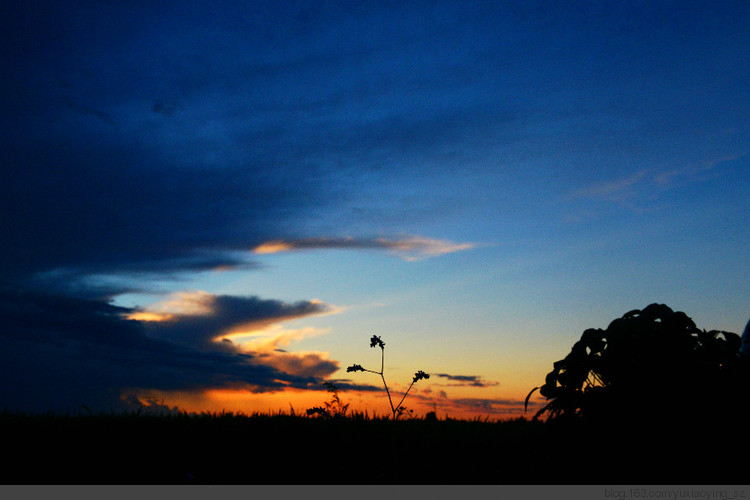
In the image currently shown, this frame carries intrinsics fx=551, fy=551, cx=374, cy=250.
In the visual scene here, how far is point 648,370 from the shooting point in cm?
681

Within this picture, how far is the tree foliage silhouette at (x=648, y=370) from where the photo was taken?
6.65m

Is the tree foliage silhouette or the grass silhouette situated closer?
the grass silhouette

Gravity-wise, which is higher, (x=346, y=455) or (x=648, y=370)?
(x=648, y=370)

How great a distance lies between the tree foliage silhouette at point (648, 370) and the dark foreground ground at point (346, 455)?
27 cm

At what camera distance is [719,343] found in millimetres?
6848

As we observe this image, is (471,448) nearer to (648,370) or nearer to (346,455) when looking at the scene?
(346,455)

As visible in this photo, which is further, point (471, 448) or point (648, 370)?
point (471, 448)

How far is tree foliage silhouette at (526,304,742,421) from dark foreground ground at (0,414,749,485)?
27cm

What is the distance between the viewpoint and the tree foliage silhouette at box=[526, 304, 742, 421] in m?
6.65

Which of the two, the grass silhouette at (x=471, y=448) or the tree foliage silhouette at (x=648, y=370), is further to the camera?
the tree foliage silhouette at (x=648, y=370)

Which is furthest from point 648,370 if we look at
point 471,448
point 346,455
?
point 346,455

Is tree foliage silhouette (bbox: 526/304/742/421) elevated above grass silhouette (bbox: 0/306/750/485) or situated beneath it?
elevated above

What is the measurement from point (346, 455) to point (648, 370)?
12.7ft
